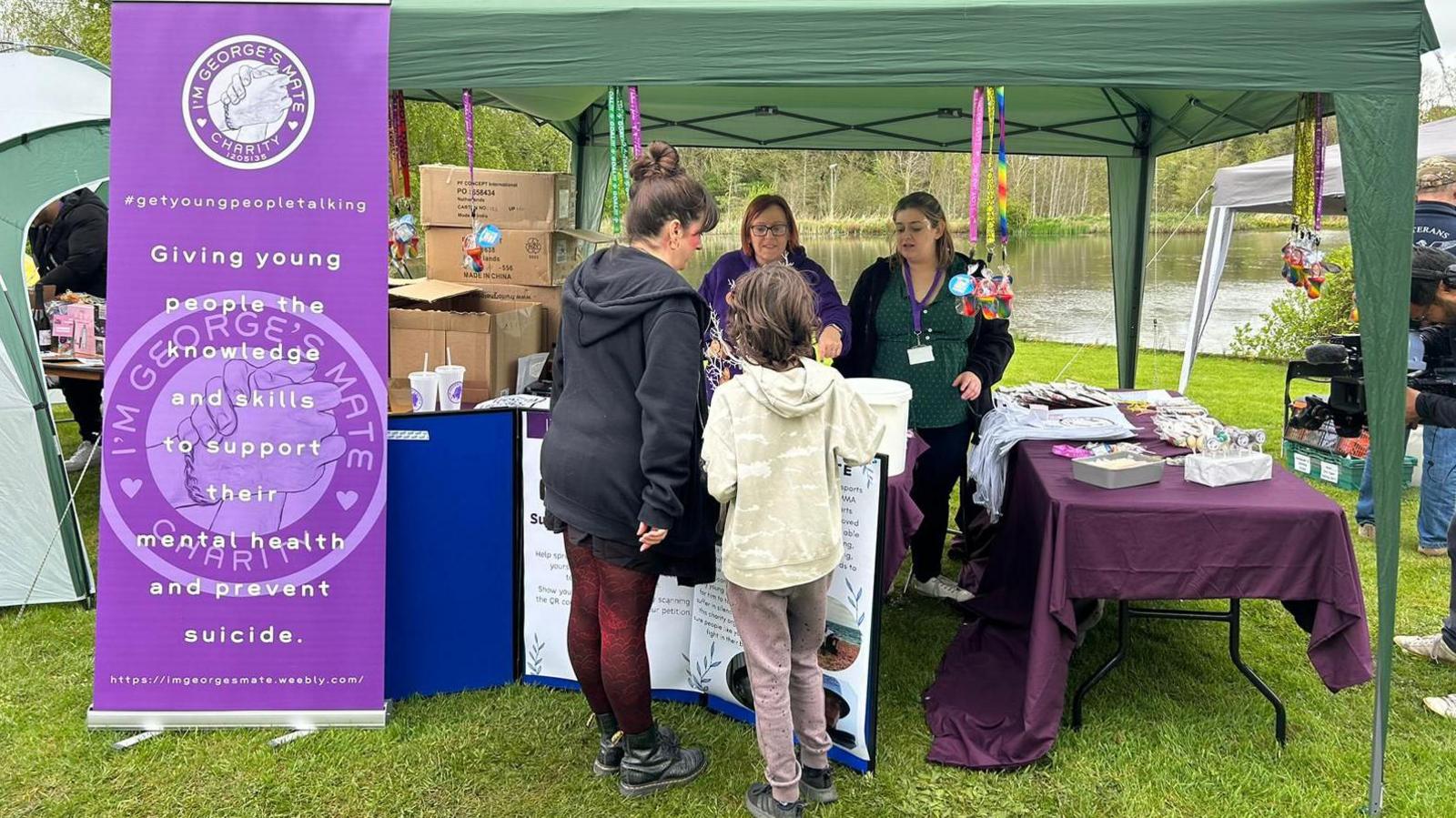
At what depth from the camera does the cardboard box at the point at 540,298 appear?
11.2 feet

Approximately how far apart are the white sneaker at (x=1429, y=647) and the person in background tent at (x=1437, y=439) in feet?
2.24

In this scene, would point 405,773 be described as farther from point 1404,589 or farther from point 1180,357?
point 1180,357

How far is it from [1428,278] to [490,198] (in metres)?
2.82

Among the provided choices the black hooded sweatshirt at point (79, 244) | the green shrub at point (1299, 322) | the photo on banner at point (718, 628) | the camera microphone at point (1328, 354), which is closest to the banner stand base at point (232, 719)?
the photo on banner at point (718, 628)

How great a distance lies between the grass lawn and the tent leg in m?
0.03

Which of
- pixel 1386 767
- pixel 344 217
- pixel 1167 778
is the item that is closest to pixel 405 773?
pixel 344 217

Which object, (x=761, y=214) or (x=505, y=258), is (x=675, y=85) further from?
(x=505, y=258)

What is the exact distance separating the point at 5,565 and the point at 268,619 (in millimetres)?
1527

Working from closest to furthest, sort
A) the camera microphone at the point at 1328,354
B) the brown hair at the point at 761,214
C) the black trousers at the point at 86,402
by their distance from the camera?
the brown hair at the point at 761,214
the camera microphone at the point at 1328,354
the black trousers at the point at 86,402

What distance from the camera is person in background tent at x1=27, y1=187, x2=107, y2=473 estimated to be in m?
4.84

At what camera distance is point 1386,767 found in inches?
95.7

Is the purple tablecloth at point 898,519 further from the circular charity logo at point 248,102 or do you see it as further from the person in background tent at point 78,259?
the person in background tent at point 78,259

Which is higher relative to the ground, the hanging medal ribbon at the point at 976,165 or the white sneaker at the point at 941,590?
the hanging medal ribbon at the point at 976,165

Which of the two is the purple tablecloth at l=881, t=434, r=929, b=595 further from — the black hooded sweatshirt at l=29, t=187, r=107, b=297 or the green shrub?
the green shrub
